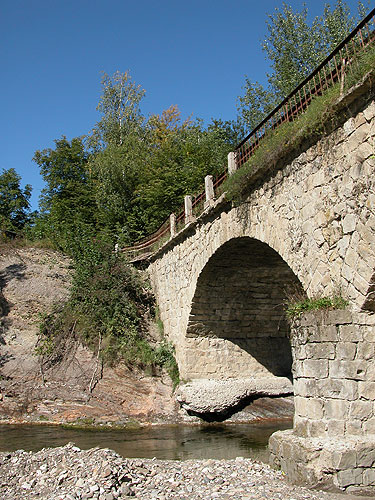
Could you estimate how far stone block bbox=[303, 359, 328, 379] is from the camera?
19.6 ft

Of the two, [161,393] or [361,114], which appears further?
[161,393]

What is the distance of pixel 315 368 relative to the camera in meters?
6.08

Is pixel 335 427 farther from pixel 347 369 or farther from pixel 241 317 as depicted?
pixel 241 317

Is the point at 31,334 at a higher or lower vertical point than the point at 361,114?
lower

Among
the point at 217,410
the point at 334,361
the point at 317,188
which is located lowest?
the point at 217,410

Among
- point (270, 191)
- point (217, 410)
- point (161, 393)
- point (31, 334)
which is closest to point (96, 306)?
point (31, 334)

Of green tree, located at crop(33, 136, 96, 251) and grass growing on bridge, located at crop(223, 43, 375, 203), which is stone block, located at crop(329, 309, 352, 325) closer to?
grass growing on bridge, located at crop(223, 43, 375, 203)

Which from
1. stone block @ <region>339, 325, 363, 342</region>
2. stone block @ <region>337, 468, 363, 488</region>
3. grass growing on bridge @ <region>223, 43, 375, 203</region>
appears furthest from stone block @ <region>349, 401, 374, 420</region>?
grass growing on bridge @ <region>223, 43, 375, 203</region>

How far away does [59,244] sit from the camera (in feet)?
63.7

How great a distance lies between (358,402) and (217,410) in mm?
6950

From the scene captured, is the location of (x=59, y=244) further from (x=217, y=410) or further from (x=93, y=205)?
(x=217, y=410)

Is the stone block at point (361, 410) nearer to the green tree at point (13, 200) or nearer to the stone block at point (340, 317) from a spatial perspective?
the stone block at point (340, 317)

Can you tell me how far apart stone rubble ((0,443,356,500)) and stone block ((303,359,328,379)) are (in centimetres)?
133

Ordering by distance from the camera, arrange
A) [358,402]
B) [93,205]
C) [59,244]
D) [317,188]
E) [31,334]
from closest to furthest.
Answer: [358,402] < [317,188] < [31,334] < [59,244] < [93,205]
